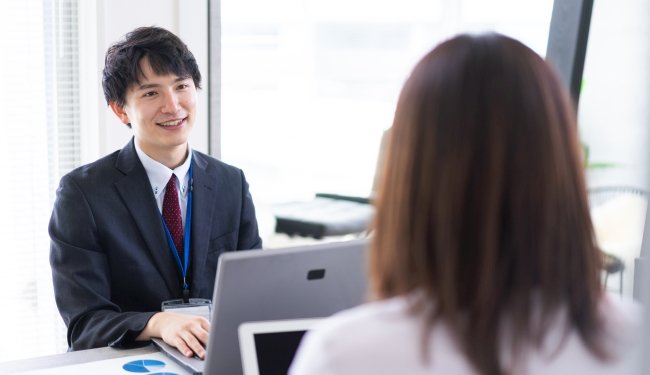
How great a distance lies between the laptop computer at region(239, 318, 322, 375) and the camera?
4.42 feet

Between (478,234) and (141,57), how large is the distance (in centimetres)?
153

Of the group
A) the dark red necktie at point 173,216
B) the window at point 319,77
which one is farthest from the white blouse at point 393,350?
the window at point 319,77

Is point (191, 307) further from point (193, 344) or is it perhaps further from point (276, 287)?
point (276, 287)

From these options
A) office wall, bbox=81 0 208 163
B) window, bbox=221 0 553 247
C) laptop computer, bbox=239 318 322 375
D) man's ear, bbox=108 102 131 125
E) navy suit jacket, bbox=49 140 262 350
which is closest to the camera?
laptop computer, bbox=239 318 322 375

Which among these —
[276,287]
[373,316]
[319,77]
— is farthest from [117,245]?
[319,77]

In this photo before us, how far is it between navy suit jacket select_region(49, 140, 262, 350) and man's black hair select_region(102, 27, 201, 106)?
0.62 ft

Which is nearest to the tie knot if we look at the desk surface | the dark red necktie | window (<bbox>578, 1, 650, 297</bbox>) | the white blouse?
the dark red necktie

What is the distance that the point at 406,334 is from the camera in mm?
911

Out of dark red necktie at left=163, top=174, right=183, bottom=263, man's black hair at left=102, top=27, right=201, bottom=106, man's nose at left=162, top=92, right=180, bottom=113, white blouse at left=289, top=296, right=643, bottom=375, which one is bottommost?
dark red necktie at left=163, top=174, right=183, bottom=263

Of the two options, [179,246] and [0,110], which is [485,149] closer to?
[179,246]

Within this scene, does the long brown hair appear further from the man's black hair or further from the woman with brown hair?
the man's black hair

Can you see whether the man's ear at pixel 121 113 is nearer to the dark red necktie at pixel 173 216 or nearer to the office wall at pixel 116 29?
the dark red necktie at pixel 173 216

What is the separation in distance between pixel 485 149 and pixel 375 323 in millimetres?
224

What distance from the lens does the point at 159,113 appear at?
222 cm
